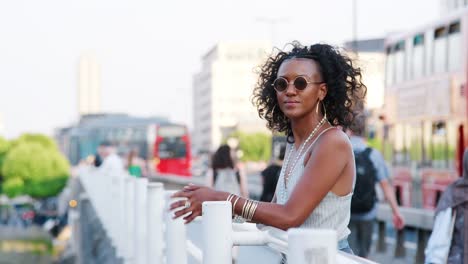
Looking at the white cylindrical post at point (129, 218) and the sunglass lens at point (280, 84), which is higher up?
the sunglass lens at point (280, 84)

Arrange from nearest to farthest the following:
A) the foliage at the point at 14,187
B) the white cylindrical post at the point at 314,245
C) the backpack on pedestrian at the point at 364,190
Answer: the white cylindrical post at the point at 314,245 → the backpack on pedestrian at the point at 364,190 → the foliage at the point at 14,187

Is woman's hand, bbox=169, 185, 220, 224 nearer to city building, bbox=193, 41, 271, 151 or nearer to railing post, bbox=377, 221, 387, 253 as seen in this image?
railing post, bbox=377, 221, 387, 253

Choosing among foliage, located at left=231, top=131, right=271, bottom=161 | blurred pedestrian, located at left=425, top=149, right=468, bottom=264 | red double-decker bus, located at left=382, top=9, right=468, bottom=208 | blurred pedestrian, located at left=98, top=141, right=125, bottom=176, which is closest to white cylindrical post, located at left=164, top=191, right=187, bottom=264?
blurred pedestrian, located at left=425, top=149, right=468, bottom=264

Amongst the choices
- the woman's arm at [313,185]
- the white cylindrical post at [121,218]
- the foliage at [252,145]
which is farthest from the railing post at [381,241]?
the foliage at [252,145]

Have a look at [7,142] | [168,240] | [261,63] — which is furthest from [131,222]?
[7,142]

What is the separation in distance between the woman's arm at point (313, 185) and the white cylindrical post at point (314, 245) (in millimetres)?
1013

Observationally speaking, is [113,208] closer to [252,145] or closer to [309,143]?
[309,143]

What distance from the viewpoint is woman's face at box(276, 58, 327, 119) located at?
14.2 feet

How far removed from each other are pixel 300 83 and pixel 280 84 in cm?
8

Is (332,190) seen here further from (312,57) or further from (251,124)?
(251,124)

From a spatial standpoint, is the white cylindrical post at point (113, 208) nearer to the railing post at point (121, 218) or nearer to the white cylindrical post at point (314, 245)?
the railing post at point (121, 218)

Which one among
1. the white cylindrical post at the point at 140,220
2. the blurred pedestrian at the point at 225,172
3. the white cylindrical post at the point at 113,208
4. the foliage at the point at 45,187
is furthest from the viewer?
the foliage at the point at 45,187

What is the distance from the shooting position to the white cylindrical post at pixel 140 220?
8.95 m

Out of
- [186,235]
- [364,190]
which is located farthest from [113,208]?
[186,235]
